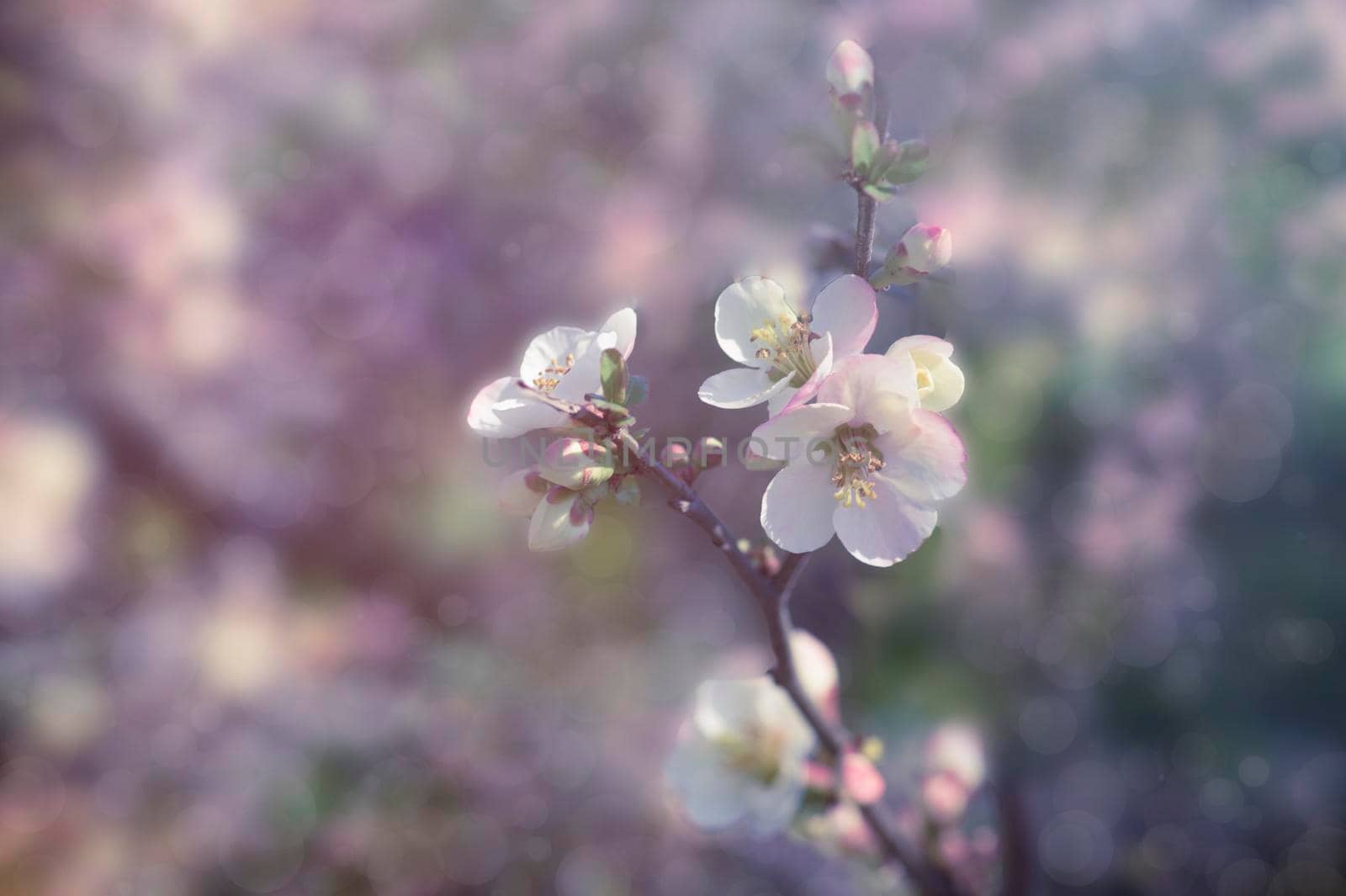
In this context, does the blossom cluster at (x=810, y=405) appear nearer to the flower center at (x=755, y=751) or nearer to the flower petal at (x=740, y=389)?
the flower petal at (x=740, y=389)

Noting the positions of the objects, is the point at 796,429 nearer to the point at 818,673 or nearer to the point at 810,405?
the point at 810,405

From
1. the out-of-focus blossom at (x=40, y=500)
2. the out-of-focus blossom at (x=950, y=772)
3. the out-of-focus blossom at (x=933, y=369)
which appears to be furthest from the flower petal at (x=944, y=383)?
the out-of-focus blossom at (x=40, y=500)

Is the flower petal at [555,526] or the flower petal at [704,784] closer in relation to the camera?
the flower petal at [555,526]

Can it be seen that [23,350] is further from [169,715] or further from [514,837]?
[514,837]

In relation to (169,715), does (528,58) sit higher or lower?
higher

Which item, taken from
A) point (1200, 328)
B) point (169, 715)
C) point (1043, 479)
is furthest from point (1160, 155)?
point (169, 715)

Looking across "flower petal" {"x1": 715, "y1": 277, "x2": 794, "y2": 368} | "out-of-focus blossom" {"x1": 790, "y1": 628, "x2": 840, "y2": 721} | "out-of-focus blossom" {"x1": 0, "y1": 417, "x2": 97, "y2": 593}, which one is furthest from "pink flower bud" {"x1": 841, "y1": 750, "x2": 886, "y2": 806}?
"out-of-focus blossom" {"x1": 0, "y1": 417, "x2": 97, "y2": 593}
